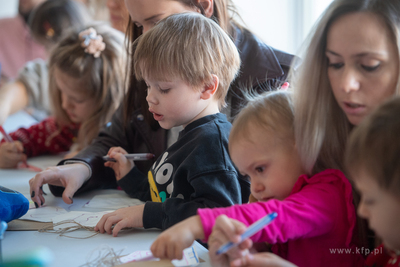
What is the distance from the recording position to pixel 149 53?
92cm

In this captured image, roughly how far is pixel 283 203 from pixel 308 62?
0.27 meters

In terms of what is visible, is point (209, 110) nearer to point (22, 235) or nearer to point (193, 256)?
point (193, 256)

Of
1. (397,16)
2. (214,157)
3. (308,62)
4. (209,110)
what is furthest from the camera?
(209,110)

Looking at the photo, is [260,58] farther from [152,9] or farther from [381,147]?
[381,147]

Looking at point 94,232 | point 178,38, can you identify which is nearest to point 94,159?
point 94,232

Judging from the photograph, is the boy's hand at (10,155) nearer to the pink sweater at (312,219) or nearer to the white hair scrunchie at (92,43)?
the white hair scrunchie at (92,43)

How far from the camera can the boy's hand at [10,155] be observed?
151 centimetres

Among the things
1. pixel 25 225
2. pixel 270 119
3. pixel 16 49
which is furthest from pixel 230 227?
pixel 16 49

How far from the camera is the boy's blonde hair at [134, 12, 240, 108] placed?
899 millimetres

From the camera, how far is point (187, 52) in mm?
902

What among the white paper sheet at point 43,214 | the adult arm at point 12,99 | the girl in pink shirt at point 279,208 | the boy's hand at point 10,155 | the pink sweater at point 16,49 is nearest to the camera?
the girl in pink shirt at point 279,208

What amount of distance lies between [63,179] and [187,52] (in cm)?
51

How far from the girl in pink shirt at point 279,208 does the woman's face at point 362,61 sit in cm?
12

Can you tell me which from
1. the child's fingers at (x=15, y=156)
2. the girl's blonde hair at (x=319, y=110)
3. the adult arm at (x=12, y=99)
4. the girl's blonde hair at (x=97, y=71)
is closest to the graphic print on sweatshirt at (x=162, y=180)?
the girl's blonde hair at (x=319, y=110)
